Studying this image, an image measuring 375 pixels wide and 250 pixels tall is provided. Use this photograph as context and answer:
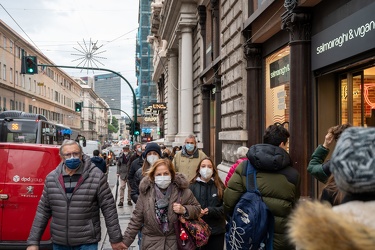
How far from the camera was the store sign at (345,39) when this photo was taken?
18.3 feet

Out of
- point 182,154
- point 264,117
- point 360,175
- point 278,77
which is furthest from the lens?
point 264,117

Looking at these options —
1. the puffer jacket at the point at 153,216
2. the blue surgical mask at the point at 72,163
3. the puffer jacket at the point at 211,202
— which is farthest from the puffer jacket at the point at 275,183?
the blue surgical mask at the point at 72,163

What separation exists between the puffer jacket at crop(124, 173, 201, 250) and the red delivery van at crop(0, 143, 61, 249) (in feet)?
8.08

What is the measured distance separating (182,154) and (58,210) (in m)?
3.94

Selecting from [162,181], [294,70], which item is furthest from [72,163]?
[294,70]

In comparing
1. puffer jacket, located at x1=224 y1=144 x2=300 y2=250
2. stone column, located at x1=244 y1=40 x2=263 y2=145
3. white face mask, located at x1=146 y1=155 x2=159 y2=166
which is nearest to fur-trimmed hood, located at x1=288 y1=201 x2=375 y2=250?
puffer jacket, located at x1=224 y1=144 x2=300 y2=250

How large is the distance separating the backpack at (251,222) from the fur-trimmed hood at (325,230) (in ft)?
6.95

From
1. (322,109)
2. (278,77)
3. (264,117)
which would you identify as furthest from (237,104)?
(322,109)

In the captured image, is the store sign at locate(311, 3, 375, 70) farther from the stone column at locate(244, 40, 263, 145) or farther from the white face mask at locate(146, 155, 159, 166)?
the stone column at locate(244, 40, 263, 145)

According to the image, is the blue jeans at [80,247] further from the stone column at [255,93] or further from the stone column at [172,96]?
the stone column at [172,96]

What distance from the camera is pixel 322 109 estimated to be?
7273 millimetres

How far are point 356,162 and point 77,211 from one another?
3451 millimetres

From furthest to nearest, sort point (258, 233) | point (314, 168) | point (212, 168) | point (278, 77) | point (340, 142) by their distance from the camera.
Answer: point (278, 77)
point (212, 168)
point (314, 168)
point (258, 233)
point (340, 142)

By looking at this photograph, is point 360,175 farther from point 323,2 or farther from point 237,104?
point 237,104
